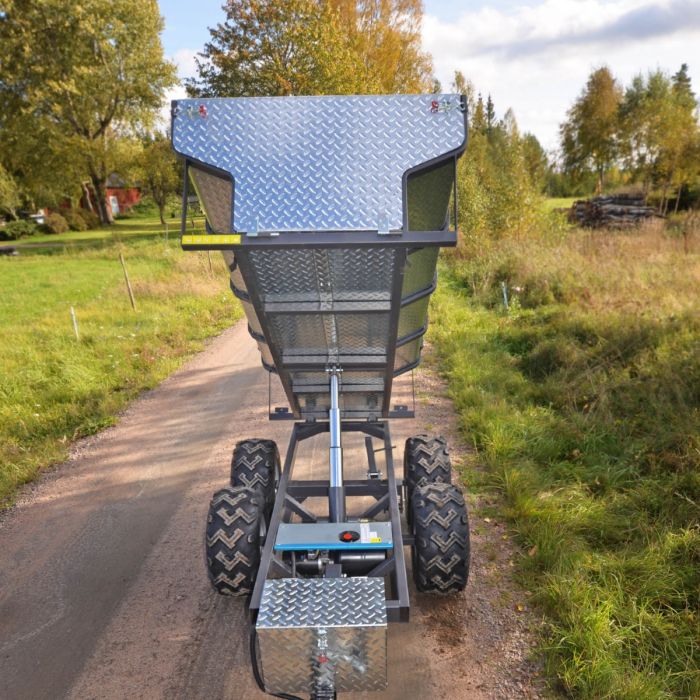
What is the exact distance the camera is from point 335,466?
393 centimetres

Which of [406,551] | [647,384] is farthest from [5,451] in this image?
[647,384]

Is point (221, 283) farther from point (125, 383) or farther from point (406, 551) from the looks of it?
point (406, 551)

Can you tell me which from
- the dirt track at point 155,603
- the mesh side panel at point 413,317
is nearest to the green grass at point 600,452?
the dirt track at point 155,603

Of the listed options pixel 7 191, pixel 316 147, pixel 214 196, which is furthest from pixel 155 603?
pixel 7 191

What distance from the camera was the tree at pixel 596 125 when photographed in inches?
1283

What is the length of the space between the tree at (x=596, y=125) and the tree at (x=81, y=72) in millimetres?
26312

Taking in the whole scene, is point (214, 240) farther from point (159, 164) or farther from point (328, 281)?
point (159, 164)

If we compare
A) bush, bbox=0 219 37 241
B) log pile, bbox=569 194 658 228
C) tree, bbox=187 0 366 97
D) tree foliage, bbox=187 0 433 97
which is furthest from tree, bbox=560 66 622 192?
bush, bbox=0 219 37 241

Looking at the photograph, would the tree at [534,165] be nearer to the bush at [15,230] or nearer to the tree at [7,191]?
the tree at [7,191]

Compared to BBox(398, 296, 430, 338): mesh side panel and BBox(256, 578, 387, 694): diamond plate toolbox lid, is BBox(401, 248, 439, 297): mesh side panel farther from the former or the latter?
BBox(256, 578, 387, 694): diamond plate toolbox lid

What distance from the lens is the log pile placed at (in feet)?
80.7

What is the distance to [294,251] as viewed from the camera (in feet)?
10.3

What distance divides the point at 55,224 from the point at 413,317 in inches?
1687

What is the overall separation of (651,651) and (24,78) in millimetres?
39612
